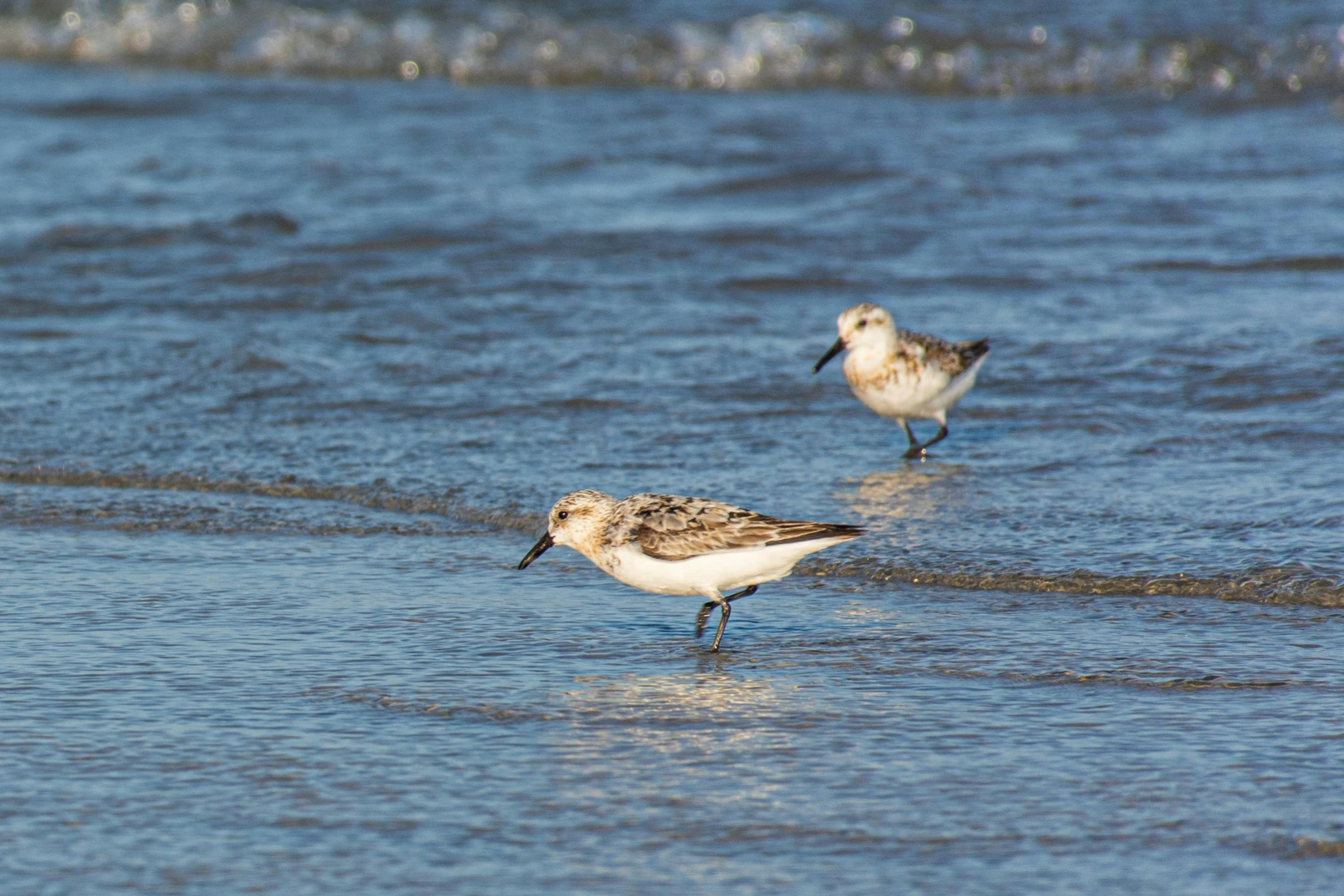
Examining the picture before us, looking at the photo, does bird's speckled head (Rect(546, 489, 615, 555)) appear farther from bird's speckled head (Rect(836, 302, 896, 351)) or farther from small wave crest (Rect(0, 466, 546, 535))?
bird's speckled head (Rect(836, 302, 896, 351))

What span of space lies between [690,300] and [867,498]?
12.9 ft

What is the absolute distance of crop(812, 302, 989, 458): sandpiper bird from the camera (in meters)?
8.48

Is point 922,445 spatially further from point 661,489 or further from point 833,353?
point 661,489

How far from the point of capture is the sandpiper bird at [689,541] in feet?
18.3

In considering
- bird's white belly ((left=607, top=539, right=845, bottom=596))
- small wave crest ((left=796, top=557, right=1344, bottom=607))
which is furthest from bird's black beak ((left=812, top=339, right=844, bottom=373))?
bird's white belly ((left=607, top=539, right=845, bottom=596))

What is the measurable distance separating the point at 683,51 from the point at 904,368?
44.6 feet

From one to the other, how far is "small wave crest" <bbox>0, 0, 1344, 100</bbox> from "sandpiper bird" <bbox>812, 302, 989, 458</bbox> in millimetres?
11008

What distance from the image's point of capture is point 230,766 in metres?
4.56

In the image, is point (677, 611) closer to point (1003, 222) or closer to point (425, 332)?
point (425, 332)

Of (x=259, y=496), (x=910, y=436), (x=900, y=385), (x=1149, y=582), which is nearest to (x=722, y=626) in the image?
(x=1149, y=582)

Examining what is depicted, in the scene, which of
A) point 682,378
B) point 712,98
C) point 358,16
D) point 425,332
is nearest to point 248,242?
point 425,332

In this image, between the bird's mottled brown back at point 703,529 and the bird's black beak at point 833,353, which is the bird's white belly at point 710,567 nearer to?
the bird's mottled brown back at point 703,529

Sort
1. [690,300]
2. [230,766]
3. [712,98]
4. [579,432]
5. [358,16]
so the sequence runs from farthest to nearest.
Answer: [358,16]
[712,98]
[690,300]
[579,432]
[230,766]

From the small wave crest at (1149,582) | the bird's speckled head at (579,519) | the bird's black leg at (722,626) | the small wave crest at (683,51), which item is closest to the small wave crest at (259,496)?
the bird's speckled head at (579,519)
